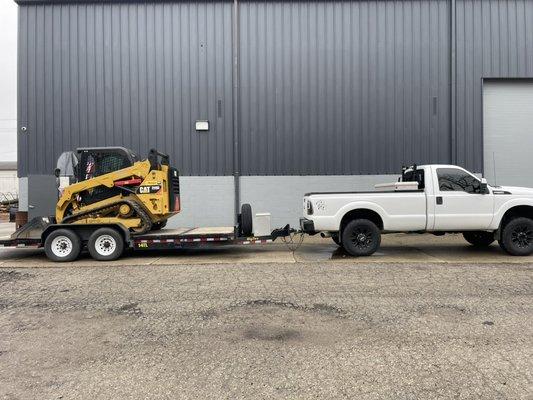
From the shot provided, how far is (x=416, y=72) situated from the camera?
49.5 ft

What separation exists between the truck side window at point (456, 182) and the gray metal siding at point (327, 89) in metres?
5.11

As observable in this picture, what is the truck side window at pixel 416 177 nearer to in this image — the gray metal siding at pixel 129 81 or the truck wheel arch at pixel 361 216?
the truck wheel arch at pixel 361 216

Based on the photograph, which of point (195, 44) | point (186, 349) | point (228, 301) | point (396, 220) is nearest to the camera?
point (186, 349)

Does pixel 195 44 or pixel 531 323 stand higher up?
pixel 195 44

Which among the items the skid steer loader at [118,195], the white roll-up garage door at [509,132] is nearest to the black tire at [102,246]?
the skid steer loader at [118,195]

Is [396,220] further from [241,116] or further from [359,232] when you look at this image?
[241,116]

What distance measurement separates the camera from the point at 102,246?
9.91m

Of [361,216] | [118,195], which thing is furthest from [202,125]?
[361,216]

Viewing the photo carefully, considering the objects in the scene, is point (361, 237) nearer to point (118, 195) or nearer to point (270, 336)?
point (270, 336)

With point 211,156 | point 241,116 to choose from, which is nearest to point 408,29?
point 241,116

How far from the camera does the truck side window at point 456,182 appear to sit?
9805 millimetres

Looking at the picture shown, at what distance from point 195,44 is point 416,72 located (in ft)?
25.3

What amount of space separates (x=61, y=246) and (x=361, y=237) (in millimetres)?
6813

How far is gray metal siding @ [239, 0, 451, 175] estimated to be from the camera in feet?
49.1
